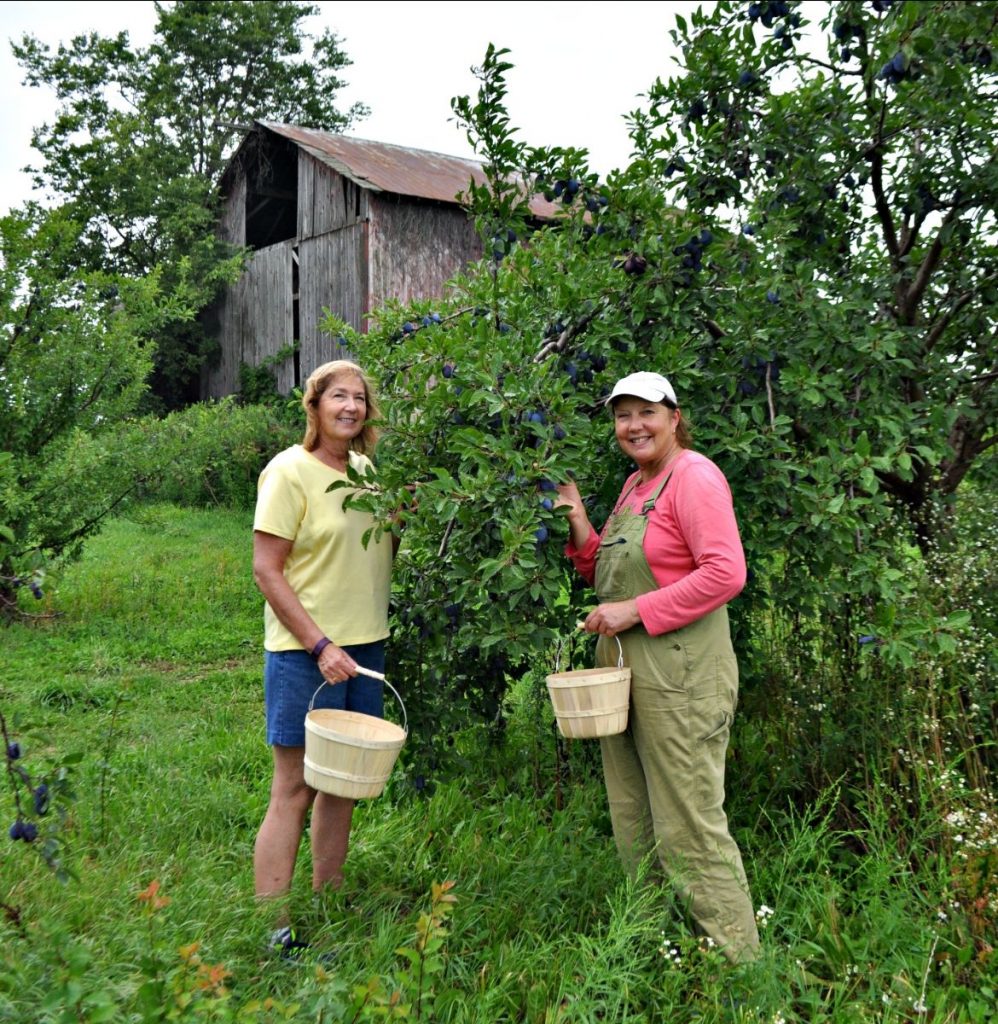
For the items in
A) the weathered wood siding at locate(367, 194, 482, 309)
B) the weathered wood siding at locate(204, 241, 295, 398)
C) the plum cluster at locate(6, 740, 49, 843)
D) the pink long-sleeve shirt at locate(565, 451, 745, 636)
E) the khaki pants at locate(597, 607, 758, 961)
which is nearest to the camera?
the plum cluster at locate(6, 740, 49, 843)

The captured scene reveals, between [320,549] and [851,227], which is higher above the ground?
[851,227]

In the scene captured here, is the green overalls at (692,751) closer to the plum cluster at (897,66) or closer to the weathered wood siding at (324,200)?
the plum cluster at (897,66)

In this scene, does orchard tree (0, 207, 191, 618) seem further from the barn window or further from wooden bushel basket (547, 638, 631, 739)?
the barn window

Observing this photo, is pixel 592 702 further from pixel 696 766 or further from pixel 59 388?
pixel 59 388

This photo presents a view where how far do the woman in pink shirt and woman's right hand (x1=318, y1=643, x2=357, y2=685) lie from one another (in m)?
0.76

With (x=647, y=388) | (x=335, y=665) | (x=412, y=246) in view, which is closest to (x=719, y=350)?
(x=647, y=388)

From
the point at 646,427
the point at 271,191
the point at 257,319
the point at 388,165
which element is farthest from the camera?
the point at 271,191

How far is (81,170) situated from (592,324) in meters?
18.2

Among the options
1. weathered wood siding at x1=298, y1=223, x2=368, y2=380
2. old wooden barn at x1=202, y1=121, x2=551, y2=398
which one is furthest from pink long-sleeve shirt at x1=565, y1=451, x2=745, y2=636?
Answer: weathered wood siding at x1=298, y1=223, x2=368, y2=380

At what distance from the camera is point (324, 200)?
50.7 feet

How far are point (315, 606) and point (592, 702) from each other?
0.95 metres

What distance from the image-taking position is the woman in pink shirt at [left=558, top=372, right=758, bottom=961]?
2806mm

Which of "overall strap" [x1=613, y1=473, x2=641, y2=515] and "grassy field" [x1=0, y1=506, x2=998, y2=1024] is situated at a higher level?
"overall strap" [x1=613, y1=473, x2=641, y2=515]

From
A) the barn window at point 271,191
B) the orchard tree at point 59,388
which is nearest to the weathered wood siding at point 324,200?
the barn window at point 271,191
